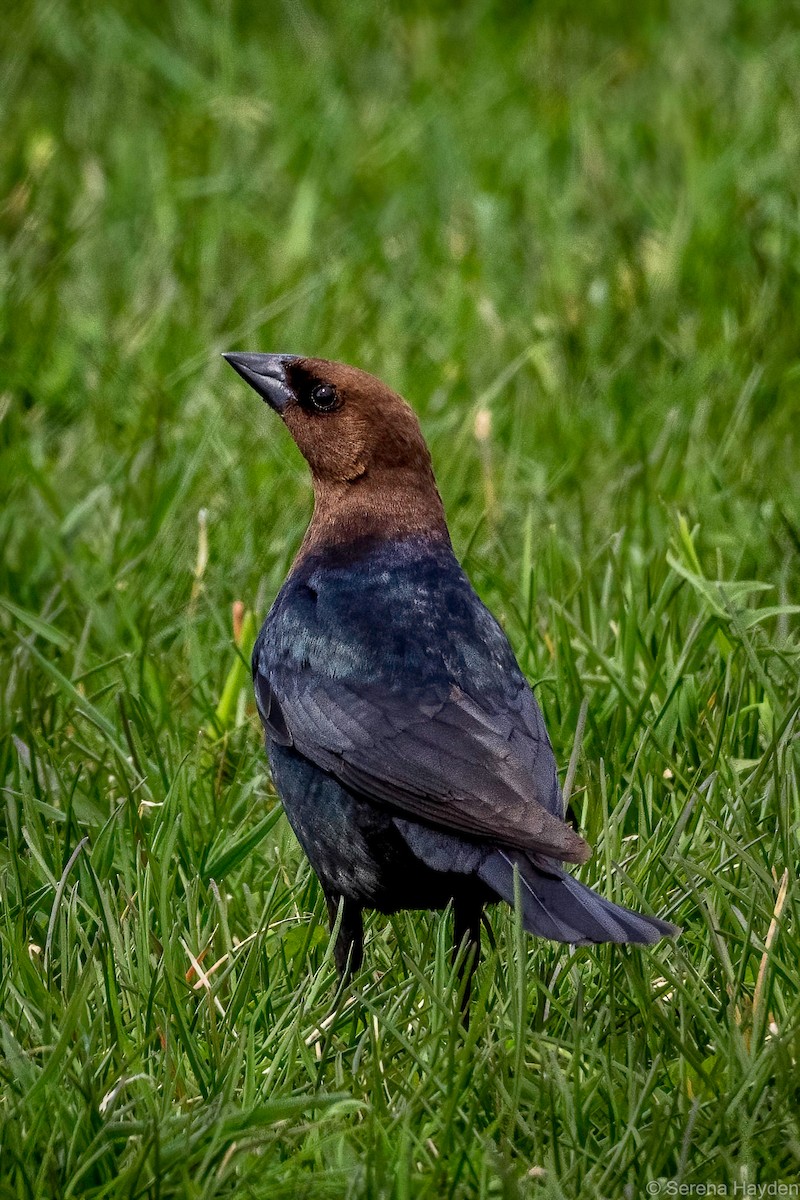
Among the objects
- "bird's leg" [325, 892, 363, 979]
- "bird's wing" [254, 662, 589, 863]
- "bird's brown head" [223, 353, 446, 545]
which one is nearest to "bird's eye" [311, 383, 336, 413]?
"bird's brown head" [223, 353, 446, 545]

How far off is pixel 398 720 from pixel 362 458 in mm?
771

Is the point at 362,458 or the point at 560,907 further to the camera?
the point at 362,458

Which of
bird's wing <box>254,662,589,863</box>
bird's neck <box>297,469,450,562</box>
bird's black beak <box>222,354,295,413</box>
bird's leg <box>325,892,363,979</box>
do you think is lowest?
bird's leg <box>325,892,363,979</box>

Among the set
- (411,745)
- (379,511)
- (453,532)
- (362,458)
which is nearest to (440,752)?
(411,745)

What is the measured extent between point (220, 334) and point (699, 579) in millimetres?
2633

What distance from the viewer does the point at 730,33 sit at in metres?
8.70

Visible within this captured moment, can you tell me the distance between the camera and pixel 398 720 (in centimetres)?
337

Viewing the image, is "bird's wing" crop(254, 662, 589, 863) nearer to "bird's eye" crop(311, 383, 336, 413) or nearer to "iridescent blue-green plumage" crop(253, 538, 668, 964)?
"iridescent blue-green plumage" crop(253, 538, 668, 964)

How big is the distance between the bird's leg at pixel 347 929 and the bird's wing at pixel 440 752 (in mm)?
248

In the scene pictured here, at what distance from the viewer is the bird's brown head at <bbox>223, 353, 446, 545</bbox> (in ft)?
12.8

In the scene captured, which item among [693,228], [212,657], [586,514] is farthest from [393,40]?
[212,657]

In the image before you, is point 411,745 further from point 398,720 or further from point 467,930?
point 467,930

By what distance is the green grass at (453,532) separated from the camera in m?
2.89

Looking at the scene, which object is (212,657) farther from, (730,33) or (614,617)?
(730,33)
